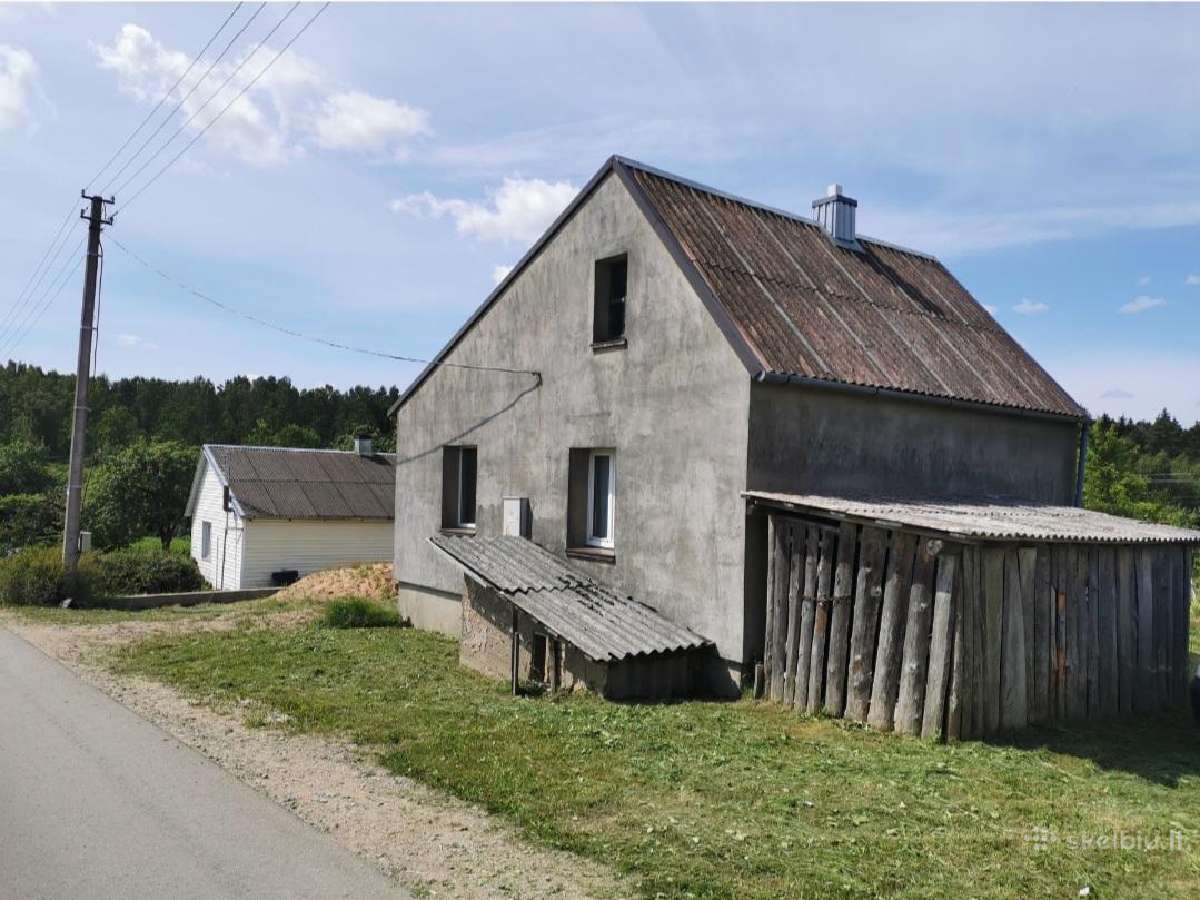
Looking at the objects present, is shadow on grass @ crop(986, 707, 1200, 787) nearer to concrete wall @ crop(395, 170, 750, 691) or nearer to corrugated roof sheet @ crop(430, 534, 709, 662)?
concrete wall @ crop(395, 170, 750, 691)

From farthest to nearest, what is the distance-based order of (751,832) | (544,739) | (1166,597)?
(1166,597) → (544,739) → (751,832)

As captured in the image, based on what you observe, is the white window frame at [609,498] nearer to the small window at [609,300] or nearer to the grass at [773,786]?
the small window at [609,300]

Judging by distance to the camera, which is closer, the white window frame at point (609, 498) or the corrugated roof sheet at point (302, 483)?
the white window frame at point (609, 498)

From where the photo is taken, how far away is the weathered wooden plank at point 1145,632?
10102mm

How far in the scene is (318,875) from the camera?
16.6 feet

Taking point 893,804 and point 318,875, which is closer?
point 318,875

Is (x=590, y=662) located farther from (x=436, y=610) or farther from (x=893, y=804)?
(x=436, y=610)

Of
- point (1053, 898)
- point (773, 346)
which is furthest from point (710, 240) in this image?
point (1053, 898)

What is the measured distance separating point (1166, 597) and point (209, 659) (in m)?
12.2

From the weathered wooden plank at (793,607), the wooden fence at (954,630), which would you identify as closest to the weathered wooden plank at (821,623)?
the wooden fence at (954,630)

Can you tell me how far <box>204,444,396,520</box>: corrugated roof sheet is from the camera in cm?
2752

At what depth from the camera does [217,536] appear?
2925 centimetres

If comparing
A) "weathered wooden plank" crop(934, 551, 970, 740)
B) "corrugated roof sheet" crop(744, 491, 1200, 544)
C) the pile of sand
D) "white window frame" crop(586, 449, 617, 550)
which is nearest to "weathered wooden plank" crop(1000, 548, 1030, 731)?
"corrugated roof sheet" crop(744, 491, 1200, 544)

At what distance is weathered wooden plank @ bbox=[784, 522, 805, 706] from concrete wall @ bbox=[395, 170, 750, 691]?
0.58 metres
